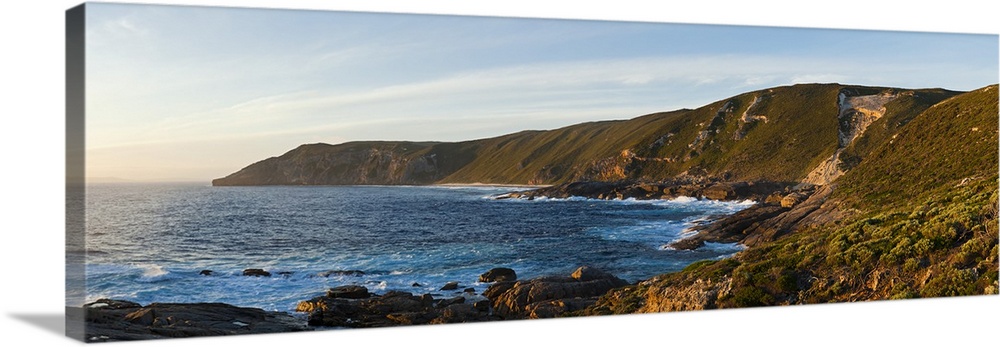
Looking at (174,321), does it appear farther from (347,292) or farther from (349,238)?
(349,238)

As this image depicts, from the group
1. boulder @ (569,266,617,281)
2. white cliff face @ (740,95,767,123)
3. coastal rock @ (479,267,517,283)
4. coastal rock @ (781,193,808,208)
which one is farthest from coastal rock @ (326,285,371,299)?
coastal rock @ (781,193,808,208)

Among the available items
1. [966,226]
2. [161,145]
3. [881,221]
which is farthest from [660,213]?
[161,145]

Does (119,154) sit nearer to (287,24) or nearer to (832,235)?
(287,24)

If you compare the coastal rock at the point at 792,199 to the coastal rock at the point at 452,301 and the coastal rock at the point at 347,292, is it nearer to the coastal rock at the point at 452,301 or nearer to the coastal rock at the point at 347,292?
the coastal rock at the point at 452,301

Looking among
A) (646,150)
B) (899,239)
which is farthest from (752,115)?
(899,239)

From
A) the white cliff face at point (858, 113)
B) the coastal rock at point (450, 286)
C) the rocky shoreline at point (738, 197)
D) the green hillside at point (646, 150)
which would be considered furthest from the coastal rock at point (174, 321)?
the white cliff face at point (858, 113)
